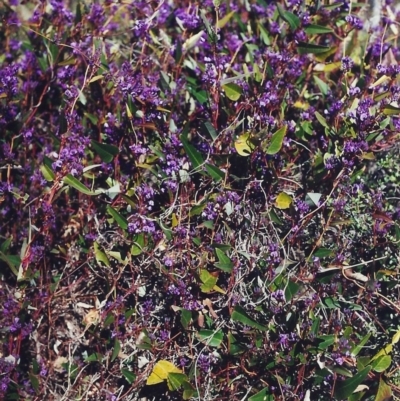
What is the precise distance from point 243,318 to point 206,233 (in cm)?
36

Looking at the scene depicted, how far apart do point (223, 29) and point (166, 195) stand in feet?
3.26

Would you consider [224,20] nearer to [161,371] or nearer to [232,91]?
[232,91]

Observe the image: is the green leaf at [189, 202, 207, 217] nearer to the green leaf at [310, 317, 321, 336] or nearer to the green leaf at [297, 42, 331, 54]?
the green leaf at [310, 317, 321, 336]

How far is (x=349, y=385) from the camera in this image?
2.31 meters

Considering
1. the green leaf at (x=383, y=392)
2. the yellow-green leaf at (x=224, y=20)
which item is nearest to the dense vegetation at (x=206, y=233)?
the green leaf at (x=383, y=392)

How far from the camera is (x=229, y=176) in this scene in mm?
2621

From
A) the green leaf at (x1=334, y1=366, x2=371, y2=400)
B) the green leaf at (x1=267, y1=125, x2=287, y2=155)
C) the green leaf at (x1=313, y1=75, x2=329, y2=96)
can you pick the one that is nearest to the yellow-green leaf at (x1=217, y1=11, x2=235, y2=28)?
the green leaf at (x1=313, y1=75, x2=329, y2=96)

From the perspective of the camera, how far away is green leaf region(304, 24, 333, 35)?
9.26 ft

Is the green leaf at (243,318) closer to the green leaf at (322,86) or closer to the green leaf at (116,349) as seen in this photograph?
the green leaf at (116,349)

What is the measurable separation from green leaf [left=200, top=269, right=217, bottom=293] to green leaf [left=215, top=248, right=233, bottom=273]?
0.06 meters

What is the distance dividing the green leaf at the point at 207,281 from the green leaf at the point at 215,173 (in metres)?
0.36

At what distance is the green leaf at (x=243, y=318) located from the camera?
7.88ft

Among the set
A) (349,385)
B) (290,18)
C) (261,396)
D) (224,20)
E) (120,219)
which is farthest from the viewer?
(224,20)

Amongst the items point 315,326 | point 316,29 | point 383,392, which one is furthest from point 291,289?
point 316,29
